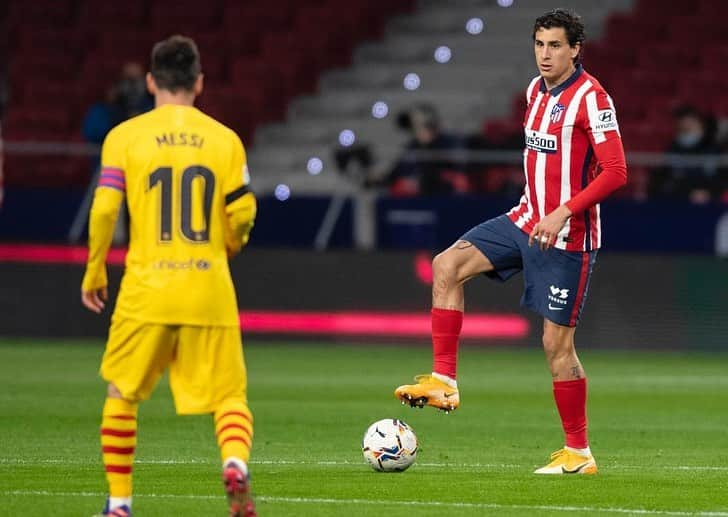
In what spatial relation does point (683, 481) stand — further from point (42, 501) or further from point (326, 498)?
point (42, 501)

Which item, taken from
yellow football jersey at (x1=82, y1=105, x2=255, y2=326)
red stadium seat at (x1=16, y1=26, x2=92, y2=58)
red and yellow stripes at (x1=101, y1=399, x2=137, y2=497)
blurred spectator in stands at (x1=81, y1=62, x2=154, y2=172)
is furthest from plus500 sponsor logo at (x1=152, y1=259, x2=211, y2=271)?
red stadium seat at (x1=16, y1=26, x2=92, y2=58)

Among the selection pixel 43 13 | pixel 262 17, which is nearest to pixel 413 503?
pixel 262 17

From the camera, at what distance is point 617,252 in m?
17.8

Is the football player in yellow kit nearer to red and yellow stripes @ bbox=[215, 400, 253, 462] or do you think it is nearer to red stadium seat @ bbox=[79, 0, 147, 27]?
red and yellow stripes @ bbox=[215, 400, 253, 462]

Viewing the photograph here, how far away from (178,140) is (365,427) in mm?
4664

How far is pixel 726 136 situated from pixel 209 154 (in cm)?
1207

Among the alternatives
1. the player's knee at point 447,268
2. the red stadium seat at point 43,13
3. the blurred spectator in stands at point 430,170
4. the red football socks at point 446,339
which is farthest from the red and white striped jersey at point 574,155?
the red stadium seat at point 43,13

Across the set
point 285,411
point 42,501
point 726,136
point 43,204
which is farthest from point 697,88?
point 42,501

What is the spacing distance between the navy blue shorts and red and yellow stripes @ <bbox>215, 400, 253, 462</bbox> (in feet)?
8.18

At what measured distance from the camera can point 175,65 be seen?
6918mm

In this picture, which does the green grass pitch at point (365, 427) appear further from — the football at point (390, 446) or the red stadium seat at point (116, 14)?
the red stadium seat at point (116, 14)

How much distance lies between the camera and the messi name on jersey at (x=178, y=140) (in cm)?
686

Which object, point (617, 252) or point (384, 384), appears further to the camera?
point (617, 252)

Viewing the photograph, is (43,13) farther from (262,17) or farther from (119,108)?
(119,108)
